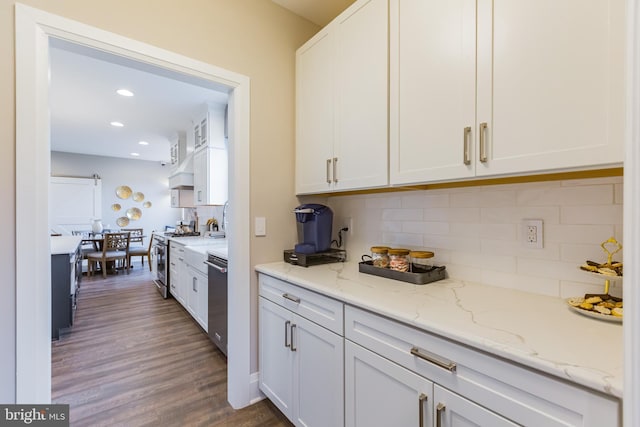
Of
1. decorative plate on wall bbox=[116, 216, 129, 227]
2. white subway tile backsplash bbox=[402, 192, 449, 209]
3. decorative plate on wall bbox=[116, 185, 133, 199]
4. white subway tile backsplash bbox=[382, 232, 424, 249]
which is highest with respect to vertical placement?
decorative plate on wall bbox=[116, 185, 133, 199]

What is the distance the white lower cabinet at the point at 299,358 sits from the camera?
1303mm

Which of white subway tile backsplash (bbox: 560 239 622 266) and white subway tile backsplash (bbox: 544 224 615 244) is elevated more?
white subway tile backsplash (bbox: 544 224 615 244)

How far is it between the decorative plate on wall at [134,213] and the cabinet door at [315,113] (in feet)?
22.8

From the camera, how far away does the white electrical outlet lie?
4.02ft

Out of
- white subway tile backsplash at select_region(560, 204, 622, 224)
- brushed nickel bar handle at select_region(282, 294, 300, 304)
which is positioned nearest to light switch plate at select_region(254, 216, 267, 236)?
brushed nickel bar handle at select_region(282, 294, 300, 304)

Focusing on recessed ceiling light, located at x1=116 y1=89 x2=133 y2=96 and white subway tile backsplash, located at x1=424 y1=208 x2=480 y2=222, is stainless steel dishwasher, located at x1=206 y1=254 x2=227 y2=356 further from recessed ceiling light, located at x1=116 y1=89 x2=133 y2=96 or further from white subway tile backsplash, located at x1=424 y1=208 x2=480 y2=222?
recessed ceiling light, located at x1=116 y1=89 x2=133 y2=96

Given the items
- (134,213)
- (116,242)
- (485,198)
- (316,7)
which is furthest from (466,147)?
(134,213)

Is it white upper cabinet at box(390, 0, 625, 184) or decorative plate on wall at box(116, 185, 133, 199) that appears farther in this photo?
decorative plate on wall at box(116, 185, 133, 199)

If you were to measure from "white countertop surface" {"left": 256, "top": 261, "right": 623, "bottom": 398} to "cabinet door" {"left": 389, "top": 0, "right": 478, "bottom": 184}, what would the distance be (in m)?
0.51

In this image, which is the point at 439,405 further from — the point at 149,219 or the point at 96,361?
the point at 149,219

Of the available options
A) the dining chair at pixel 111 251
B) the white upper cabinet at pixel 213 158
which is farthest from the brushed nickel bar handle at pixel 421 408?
the dining chair at pixel 111 251

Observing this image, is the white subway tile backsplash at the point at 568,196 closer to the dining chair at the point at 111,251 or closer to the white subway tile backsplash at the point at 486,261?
the white subway tile backsplash at the point at 486,261

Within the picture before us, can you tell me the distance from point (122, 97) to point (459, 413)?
4222 mm

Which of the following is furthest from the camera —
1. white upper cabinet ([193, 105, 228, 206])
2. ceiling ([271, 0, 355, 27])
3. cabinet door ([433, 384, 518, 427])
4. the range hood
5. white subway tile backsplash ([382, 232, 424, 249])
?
the range hood
